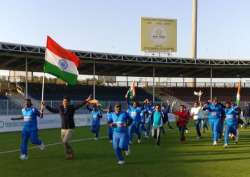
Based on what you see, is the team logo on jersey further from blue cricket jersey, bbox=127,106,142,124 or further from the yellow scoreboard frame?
the yellow scoreboard frame

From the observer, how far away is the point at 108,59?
50.4 m

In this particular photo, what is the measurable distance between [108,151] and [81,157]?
7.34ft

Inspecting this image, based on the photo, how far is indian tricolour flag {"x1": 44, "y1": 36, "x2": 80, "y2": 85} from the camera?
1636 cm

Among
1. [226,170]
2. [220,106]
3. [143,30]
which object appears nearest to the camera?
[226,170]

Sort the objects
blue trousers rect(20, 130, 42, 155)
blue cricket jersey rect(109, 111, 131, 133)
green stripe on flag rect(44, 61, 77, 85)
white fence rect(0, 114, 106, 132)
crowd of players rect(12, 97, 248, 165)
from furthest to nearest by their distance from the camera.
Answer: white fence rect(0, 114, 106, 132), green stripe on flag rect(44, 61, 77, 85), blue trousers rect(20, 130, 42, 155), crowd of players rect(12, 97, 248, 165), blue cricket jersey rect(109, 111, 131, 133)

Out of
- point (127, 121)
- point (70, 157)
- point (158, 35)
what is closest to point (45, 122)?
point (70, 157)

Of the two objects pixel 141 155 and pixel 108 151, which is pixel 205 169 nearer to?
pixel 141 155

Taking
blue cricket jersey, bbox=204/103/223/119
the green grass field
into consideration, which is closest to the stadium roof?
blue cricket jersey, bbox=204/103/223/119

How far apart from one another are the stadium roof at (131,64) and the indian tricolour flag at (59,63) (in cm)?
2399

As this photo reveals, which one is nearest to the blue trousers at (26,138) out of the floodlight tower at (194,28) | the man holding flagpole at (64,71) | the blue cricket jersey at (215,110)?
the man holding flagpole at (64,71)

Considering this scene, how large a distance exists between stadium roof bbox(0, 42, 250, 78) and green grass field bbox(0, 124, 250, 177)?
944 inches

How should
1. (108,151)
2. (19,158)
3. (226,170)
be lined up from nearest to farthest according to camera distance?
(226,170) < (19,158) < (108,151)

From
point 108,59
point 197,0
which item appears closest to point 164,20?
point 197,0

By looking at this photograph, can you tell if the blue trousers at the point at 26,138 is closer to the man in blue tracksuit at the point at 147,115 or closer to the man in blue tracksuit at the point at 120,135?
the man in blue tracksuit at the point at 120,135
